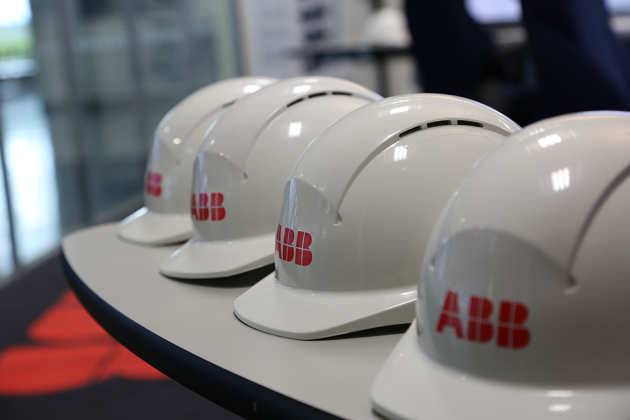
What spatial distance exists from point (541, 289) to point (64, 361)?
213cm

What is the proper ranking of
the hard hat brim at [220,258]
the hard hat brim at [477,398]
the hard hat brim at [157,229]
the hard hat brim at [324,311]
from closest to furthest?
1. the hard hat brim at [477,398]
2. the hard hat brim at [324,311]
3. the hard hat brim at [220,258]
4. the hard hat brim at [157,229]

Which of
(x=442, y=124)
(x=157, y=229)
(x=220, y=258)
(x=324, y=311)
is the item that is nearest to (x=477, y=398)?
(x=324, y=311)

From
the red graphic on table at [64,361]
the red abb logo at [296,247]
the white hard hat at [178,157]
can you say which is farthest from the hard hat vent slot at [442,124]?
the red graphic on table at [64,361]

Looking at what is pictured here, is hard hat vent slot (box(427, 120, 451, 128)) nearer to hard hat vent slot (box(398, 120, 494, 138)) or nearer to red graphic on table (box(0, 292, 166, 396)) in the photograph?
hard hat vent slot (box(398, 120, 494, 138))

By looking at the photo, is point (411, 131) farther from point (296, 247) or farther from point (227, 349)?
point (227, 349)

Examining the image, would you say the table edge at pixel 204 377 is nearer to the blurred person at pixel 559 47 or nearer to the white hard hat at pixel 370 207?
the white hard hat at pixel 370 207

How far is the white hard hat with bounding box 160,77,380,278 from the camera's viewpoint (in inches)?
45.5

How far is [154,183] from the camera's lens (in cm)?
148

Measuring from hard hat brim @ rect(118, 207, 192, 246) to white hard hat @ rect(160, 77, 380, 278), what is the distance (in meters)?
0.19

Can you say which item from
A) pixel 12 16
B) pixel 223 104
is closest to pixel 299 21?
pixel 12 16

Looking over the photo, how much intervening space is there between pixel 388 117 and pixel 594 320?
0.38 metres

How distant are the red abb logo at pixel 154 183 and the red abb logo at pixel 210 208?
0.28 meters

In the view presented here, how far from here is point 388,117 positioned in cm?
92

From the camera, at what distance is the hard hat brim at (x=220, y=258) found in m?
1.12
